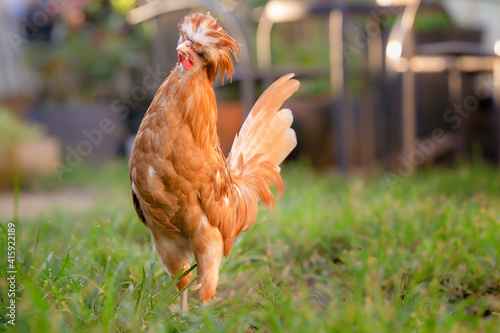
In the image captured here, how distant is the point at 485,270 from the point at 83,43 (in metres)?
5.87

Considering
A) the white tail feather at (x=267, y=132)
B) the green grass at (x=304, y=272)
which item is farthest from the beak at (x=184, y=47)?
the green grass at (x=304, y=272)

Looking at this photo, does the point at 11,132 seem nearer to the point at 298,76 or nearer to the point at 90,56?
the point at 90,56

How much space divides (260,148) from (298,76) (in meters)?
3.22

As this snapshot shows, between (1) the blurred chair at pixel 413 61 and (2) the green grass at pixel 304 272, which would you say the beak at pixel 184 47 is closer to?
(2) the green grass at pixel 304 272

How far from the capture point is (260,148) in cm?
214

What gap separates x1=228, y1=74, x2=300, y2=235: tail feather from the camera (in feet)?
6.64

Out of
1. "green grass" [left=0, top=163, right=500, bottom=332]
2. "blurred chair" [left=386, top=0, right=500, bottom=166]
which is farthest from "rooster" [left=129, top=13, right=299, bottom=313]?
"blurred chair" [left=386, top=0, right=500, bottom=166]

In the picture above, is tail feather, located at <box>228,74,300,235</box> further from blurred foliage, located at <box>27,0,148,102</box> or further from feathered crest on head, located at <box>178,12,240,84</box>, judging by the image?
Result: blurred foliage, located at <box>27,0,148,102</box>

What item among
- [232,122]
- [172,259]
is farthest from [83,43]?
[172,259]

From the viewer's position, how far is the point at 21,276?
178cm

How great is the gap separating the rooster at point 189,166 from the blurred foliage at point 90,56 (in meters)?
5.20

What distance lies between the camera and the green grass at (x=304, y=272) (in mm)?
1449

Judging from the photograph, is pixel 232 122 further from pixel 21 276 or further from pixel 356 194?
pixel 21 276

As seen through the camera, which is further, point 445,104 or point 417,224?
point 445,104
